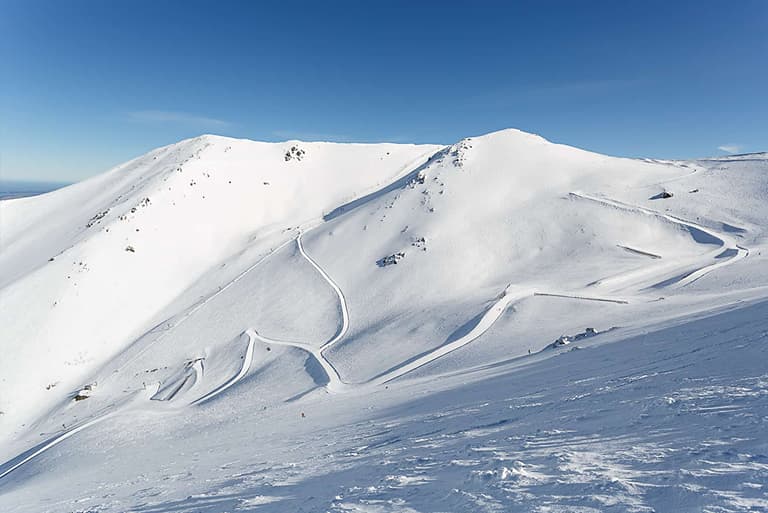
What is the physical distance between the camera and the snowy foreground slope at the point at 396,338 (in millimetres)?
6973

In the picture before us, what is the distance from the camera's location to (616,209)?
3519cm

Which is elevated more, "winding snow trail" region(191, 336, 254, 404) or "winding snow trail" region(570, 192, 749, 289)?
"winding snow trail" region(570, 192, 749, 289)

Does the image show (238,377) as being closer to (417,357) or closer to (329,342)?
(329,342)

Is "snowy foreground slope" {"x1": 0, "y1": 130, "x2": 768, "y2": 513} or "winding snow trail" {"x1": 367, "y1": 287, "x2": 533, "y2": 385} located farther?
"winding snow trail" {"x1": 367, "y1": 287, "x2": 533, "y2": 385}

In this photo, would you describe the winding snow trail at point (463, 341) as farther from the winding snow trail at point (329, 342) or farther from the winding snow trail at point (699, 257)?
the winding snow trail at point (699, 257)

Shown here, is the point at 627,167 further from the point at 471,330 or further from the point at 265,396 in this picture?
the point at 265,396

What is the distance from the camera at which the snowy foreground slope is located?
22.9 ft

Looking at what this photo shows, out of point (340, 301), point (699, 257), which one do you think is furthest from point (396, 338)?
point (699, 257)

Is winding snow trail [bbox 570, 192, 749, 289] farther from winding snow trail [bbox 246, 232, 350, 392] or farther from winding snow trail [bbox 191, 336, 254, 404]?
winding snow trail [bbox 191, 336, 254, 404]

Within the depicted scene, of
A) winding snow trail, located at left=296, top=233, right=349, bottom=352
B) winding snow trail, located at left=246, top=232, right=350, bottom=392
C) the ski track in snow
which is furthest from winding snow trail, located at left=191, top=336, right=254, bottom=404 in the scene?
winding snow trail, located at left=296, top=233, right=349, bottom=352

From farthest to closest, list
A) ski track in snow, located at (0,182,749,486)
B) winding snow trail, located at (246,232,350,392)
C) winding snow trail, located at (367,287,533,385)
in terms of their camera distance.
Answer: winding snow trail, located at (246,232,350,392), ski track in snow, located at (0,182,749,486), winding snow trail, located at (367,287,533,385)

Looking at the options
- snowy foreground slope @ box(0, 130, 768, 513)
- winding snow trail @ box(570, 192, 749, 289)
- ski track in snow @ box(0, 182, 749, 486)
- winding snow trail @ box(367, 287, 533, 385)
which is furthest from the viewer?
winding snow trail @ box(570, 192, 749, 289)

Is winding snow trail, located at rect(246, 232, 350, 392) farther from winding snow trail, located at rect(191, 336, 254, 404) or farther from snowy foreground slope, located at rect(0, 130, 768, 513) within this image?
winding snow trail, located at rect(191, 336, 254, 404)

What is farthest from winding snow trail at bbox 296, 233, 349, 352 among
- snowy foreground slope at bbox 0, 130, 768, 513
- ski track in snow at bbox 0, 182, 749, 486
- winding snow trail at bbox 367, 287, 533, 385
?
winding snow trail at bbox 367, 287, 533, 385
